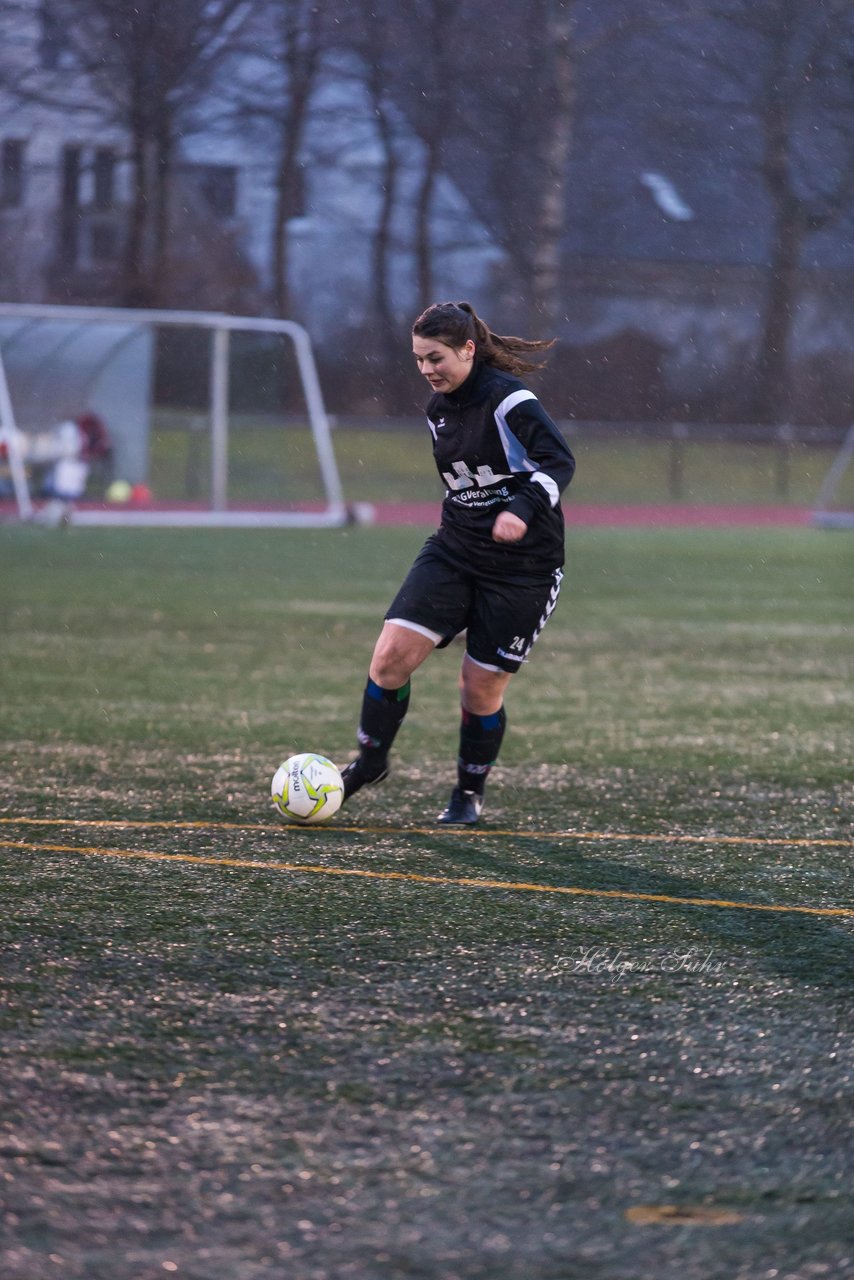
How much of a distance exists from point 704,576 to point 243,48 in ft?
64.0

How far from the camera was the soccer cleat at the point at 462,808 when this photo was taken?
500 cm

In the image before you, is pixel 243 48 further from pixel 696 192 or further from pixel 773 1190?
pixel 773 1190

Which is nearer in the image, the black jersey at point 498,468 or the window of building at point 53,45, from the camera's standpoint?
the black jersey at point 498,468

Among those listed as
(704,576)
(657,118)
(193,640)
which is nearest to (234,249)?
(657,118)

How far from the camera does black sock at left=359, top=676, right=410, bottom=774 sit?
498cm

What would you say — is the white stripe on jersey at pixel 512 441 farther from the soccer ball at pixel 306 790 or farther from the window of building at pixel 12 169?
the window of building at pixel 12 169

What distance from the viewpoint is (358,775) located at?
16.5ft

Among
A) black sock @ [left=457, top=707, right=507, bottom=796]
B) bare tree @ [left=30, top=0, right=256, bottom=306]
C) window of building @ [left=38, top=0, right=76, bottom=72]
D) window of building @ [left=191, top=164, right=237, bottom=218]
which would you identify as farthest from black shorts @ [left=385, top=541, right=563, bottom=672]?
window of building @ [left=191, top=164, right=237, bottom=218]

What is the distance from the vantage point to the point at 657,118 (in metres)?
34.2

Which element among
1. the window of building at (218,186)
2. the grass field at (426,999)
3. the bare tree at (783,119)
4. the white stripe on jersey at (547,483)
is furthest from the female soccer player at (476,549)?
the window of building at (218,186)

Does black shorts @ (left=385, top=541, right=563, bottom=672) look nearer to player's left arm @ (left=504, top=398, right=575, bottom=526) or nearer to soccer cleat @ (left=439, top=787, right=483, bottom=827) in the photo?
player's left arm @ (left=504, top=398, right=575, bottom=526)

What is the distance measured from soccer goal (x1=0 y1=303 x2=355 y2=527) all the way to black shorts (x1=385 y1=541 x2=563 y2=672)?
1442 cm

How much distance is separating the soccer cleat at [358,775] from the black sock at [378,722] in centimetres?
1

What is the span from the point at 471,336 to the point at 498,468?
0.37m
